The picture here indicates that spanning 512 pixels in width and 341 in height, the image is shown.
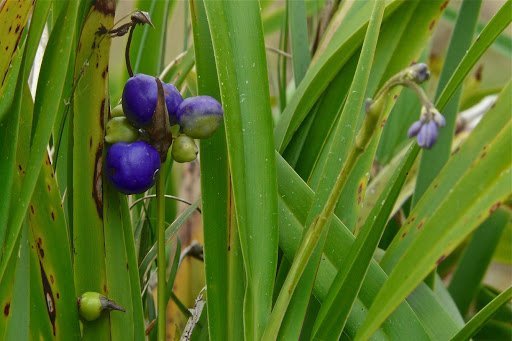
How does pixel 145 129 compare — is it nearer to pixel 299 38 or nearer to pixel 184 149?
pixel 184 149

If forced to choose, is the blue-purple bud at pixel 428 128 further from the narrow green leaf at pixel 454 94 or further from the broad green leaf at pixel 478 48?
the narrow green leaf at pixel 454 94

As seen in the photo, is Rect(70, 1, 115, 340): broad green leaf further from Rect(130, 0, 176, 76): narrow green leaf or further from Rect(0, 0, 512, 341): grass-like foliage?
Rect(130, 0, 176, 76): narrow green leaf

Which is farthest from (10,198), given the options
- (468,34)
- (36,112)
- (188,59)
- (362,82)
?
(468,34)

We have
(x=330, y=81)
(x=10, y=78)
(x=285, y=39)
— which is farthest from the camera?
(x=285, y=39)

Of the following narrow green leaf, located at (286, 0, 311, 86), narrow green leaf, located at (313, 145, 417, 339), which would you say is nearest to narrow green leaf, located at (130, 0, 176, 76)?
narrow green leaf, located at (286, 0, 311, 86)

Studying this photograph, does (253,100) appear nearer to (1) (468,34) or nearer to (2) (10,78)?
(2) (10,78)

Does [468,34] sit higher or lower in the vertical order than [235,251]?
higher

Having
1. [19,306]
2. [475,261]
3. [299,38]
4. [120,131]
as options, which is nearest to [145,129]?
[120,131]

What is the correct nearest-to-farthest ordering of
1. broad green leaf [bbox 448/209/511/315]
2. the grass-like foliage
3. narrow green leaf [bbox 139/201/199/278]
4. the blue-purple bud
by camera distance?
the blue-purple bud, the grass-like foliage, narrow green leaf [bbox 139/201/199/278], broad green leaf [bbox 448/209/511/315]
